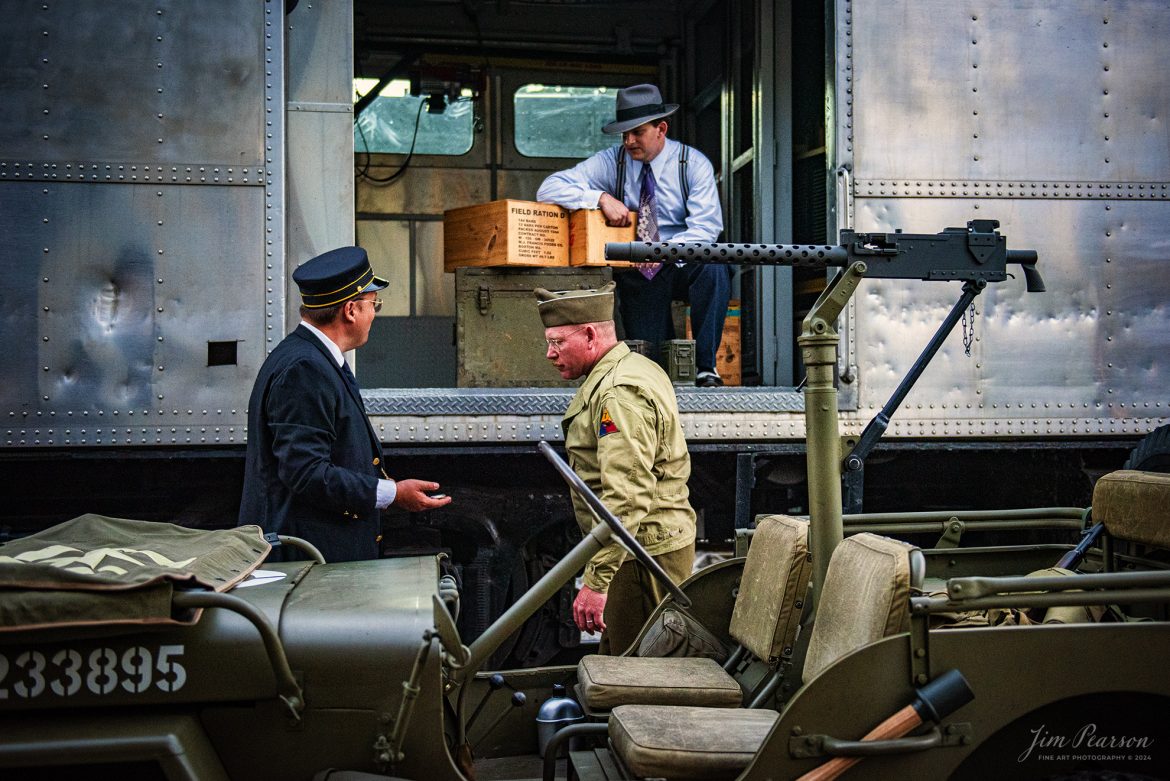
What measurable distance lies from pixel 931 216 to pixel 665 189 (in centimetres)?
161

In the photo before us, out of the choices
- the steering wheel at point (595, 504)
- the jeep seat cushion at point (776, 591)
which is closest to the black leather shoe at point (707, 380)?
the jeep seat cushion at point (776, 591)

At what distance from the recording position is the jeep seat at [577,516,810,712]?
3.28 metres

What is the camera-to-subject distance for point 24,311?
4707 mm

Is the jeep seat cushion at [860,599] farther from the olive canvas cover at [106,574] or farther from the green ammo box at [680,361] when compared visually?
the green ammo box at [680,361]

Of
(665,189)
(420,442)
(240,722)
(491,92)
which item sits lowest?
(240,722)

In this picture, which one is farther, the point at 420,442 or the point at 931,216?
the point at 931,216

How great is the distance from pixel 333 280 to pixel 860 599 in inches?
85.2

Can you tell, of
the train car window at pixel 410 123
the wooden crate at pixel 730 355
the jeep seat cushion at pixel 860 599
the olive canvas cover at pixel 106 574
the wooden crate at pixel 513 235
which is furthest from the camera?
the train car window at pixel 410 123

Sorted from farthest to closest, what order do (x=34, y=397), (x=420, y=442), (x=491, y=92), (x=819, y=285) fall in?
1. (x=491, y=92)
2. (x=819, y=285)
3. (x=420, y=442)
4. (x=34, y=397)

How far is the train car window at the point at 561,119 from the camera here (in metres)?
8.33

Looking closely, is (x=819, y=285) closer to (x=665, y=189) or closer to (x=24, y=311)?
(x=665, y=189)

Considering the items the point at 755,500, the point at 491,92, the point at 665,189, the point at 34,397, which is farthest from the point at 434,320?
the point at 34,397

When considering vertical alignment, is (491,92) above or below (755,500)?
above

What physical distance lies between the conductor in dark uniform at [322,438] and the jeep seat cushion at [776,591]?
103 centimetres
